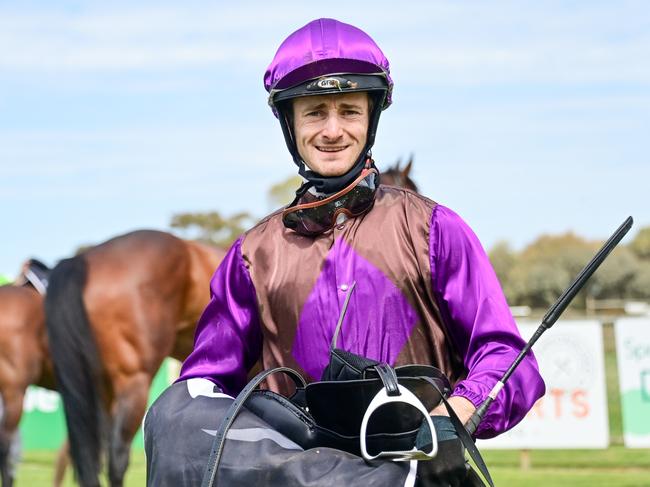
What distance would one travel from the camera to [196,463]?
5.65ft

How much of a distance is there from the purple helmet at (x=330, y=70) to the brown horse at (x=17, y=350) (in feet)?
19.1

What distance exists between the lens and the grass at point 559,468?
8000 millimetres

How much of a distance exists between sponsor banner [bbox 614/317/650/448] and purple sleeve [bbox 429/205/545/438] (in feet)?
25.3

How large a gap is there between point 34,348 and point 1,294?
0.48 metres

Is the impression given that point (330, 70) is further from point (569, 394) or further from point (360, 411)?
point (569, 394)

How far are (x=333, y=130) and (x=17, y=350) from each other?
5.94m

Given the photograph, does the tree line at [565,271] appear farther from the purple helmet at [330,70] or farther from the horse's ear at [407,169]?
the purple helmet at [330,70]

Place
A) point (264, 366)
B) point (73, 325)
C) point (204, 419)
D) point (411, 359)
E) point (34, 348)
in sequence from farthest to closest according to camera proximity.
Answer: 1. point (34, 348)
2. point (73, 325)
3. point (264, 366)
4. point (411, 359)
5. point (204, 419)

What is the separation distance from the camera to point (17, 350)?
745 cm

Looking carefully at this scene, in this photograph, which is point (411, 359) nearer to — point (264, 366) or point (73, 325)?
point (264, 366)

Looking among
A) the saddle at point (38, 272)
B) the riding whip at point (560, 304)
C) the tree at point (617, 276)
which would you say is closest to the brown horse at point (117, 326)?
the saddle at point (38, 272)

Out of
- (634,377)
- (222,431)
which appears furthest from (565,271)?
(222,431)

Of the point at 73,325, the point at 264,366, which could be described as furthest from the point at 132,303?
the point at 264,366

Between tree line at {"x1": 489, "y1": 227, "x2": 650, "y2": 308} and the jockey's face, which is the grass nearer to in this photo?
the jockey's face
